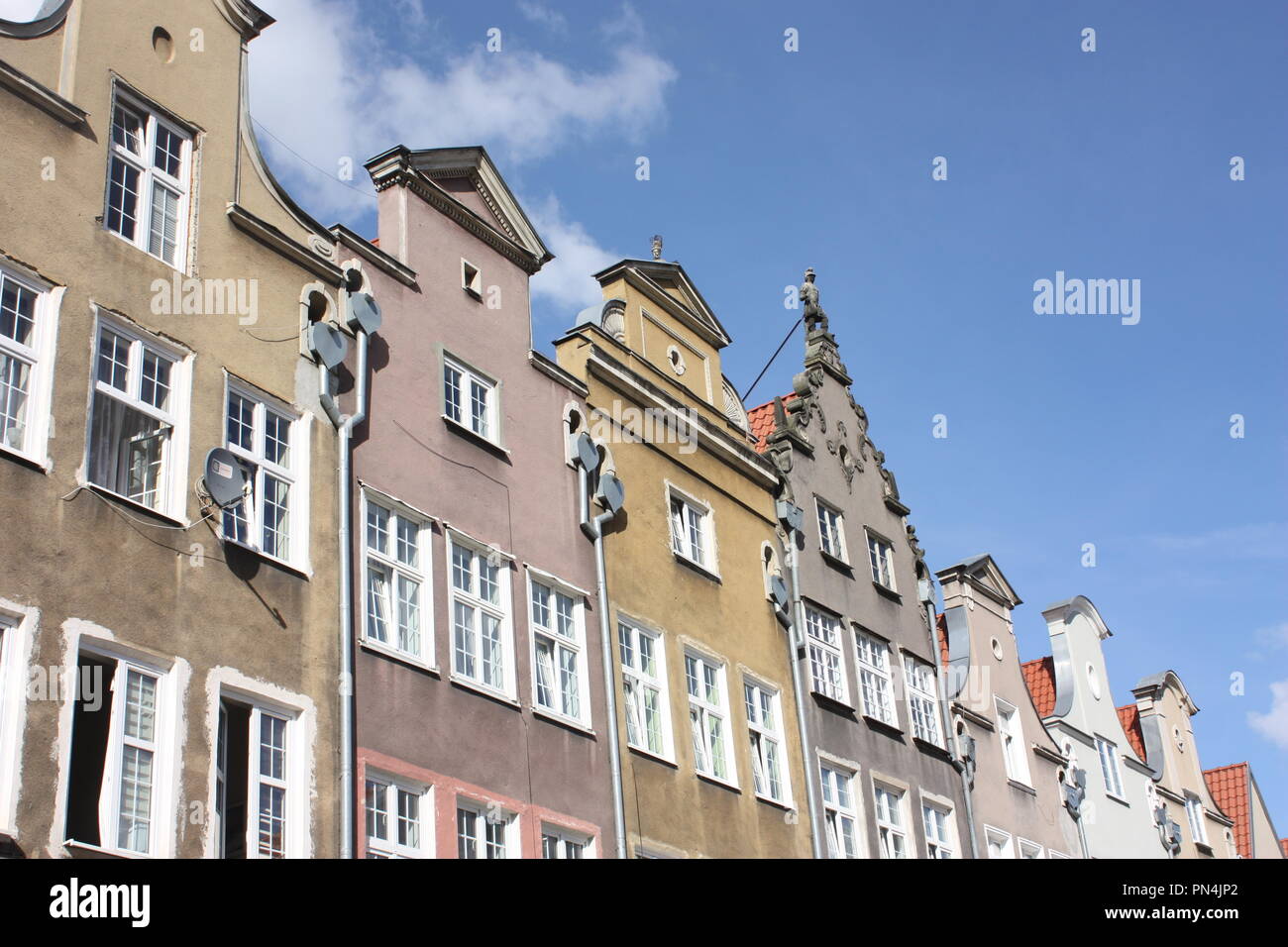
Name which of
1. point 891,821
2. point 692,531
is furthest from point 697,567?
point 891,821

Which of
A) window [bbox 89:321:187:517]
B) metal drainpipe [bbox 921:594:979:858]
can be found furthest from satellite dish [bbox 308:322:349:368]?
metal drainpipe [bbox 921:594:979:858]

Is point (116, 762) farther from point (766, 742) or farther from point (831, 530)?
point (831, 530)

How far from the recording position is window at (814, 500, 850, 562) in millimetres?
27906

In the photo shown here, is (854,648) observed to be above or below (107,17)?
below

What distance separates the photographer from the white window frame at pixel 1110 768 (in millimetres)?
34250

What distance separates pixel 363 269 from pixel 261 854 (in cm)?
718

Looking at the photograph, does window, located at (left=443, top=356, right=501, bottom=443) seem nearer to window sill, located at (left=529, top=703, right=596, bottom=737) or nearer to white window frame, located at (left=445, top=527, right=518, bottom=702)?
white window frame, located at (left=445, top=527, right=518, bottom=702)

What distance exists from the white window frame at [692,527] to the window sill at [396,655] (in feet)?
20.3

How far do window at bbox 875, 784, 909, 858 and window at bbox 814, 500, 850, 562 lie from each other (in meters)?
3.83

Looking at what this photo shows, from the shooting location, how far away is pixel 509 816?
1873 cm

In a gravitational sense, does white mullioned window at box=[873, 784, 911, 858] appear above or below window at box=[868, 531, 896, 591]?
below
